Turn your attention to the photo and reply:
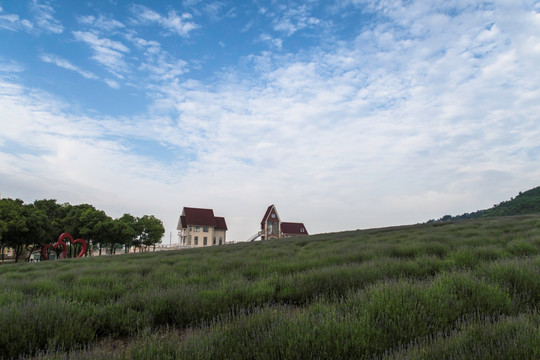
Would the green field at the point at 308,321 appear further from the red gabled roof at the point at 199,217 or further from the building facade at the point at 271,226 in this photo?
the building facade at the point at 271,226

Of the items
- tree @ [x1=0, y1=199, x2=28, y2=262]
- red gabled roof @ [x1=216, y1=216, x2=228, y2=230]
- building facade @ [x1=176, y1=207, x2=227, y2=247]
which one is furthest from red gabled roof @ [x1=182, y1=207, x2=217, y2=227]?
tree @ [x1=0, y1=199, x2=28, y2=262]

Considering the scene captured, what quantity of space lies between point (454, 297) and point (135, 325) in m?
4.06

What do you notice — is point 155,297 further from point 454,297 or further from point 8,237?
point 8,237

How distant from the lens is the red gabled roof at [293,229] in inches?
2694

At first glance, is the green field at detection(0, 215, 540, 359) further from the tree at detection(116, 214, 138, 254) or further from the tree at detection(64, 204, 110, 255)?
the tree at detection(116, 214, 138, 254)

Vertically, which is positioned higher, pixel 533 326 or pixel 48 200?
pixel 48 200

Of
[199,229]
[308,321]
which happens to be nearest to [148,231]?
[199,229]

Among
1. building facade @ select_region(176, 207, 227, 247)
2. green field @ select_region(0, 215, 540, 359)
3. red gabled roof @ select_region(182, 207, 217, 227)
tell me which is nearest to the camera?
green field @ select_region(0, 215, 540, 359)

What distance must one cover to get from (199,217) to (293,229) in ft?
71.6

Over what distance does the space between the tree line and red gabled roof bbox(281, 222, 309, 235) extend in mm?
26674

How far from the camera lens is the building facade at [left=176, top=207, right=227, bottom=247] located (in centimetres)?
6138

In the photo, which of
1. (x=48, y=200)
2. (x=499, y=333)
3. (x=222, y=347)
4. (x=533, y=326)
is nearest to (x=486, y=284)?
(x=533, y=326)

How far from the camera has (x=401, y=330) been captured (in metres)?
2.93

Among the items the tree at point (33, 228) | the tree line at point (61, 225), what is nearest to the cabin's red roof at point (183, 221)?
the tree line at point (61, 225)
